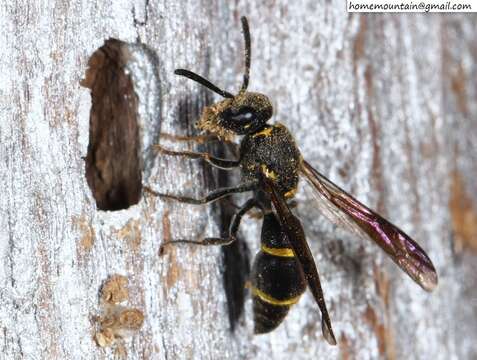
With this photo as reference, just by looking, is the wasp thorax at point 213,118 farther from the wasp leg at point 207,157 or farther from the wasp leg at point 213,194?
the wasp leg at point 213,194

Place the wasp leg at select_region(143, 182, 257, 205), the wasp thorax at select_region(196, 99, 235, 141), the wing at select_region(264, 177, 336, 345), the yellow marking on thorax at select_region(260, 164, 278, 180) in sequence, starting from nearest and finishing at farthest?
1. the wing at select_region(264, 177, 336, 345)
2. the wasp leg at select_region(143, 182, 257, 205)
3. the wasp thorax at select_region(196, 99, 235, 141)
4. the yellow marking on thorax at select_region(260, 164, 278, 180)

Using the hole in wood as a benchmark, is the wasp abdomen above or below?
below

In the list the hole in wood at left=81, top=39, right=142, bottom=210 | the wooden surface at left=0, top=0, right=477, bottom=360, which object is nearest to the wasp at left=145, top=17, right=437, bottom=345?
the wooden surface at left=0, top=0, right=477, bottom=360

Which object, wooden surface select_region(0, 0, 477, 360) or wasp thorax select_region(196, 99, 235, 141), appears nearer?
wooden surface select_region(0, 0, 477, 360)

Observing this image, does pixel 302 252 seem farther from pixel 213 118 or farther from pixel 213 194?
pixel 213 118

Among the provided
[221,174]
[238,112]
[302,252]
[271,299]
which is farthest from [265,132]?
[271,299]

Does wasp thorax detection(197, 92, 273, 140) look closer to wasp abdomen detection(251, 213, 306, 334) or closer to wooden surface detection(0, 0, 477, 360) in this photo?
wooden surface detection(0, 0, 477, 360)
